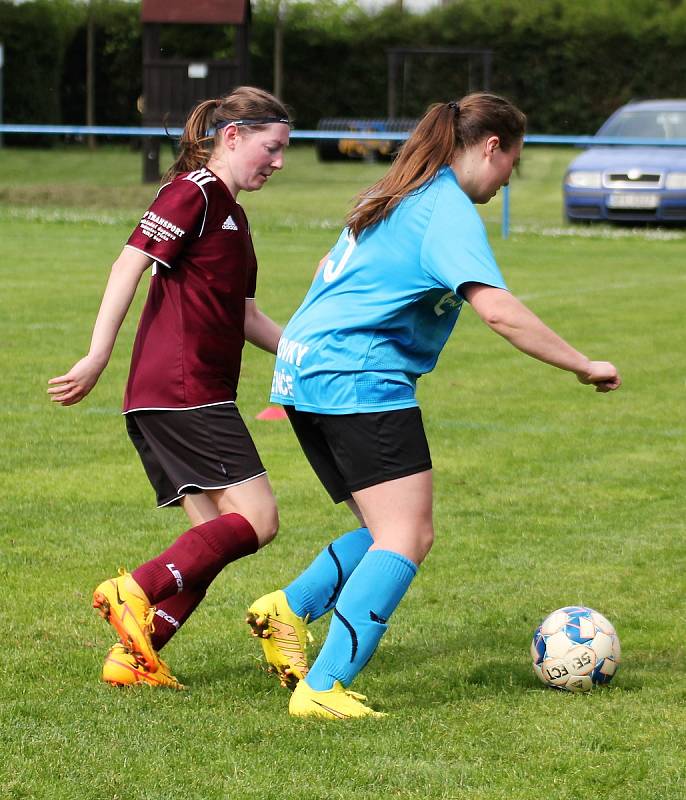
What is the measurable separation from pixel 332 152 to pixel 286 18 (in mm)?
8784

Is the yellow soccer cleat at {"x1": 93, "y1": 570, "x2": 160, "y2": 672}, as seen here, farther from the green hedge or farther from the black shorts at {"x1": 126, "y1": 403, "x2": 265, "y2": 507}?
the green hedge

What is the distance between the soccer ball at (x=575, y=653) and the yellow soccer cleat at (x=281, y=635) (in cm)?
76

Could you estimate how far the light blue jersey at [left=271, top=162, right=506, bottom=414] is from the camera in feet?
13.3

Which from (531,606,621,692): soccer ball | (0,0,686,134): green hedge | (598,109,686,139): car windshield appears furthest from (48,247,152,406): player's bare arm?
(0,0,686,134): green hedge

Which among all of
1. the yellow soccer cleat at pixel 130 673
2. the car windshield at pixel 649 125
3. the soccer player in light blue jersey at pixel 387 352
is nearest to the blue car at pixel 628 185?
the car windshield at pixel 649 125

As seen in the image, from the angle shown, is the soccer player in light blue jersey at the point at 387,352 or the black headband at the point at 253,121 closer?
the soccer player in light blue jersey at the point at 387,352

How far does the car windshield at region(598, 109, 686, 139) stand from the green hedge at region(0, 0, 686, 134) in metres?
20.5

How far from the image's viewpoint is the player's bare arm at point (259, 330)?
482cm

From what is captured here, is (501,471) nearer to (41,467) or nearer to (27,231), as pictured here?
(41,467)

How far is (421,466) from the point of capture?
4.19m

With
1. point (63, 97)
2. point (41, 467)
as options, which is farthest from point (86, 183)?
point (41, 467)

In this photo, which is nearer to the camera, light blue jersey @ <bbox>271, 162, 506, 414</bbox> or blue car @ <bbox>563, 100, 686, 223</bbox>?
light blue jersey @ <bbox>271, 162, 506, 414</bbox>

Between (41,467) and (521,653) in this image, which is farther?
(41,467)

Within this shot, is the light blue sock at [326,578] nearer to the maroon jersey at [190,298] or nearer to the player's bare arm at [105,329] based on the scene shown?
the maroon jersey at [190,298]
